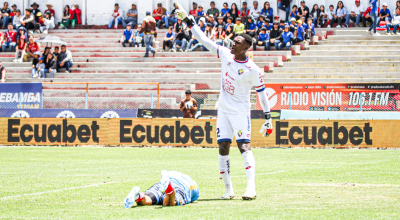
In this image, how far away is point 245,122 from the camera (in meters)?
7.62

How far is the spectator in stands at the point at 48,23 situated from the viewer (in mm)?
34691

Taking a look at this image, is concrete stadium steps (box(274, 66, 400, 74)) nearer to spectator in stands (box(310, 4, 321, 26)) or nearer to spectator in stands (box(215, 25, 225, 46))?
spectator in stands (box(215, 25, 225, 46))

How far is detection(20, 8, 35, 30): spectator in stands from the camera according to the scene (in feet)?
111

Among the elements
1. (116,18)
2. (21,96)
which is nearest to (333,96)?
(21,96)

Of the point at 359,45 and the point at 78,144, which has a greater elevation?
the point at 359,45

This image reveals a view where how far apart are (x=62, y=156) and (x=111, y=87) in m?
10.8

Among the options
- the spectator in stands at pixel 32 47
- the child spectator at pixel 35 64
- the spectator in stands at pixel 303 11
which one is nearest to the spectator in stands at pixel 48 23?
the spectator in stands at pixel 32 47

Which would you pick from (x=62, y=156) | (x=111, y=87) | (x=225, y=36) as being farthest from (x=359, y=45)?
(x=62, y=156)

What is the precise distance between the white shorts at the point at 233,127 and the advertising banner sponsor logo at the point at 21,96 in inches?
737

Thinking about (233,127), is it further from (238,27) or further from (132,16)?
(132,16)

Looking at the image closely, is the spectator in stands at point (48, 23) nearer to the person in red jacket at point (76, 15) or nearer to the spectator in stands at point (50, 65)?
the person in red jacket at point (76, 15)

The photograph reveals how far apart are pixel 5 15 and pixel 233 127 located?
30.8 m

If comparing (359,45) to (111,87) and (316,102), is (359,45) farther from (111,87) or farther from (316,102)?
(111,87)

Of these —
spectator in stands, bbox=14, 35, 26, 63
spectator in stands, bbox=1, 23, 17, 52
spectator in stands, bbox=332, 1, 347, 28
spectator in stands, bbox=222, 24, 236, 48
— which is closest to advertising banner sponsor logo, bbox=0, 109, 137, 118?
spectator in stands, bbox=222, 24, 236, 48
